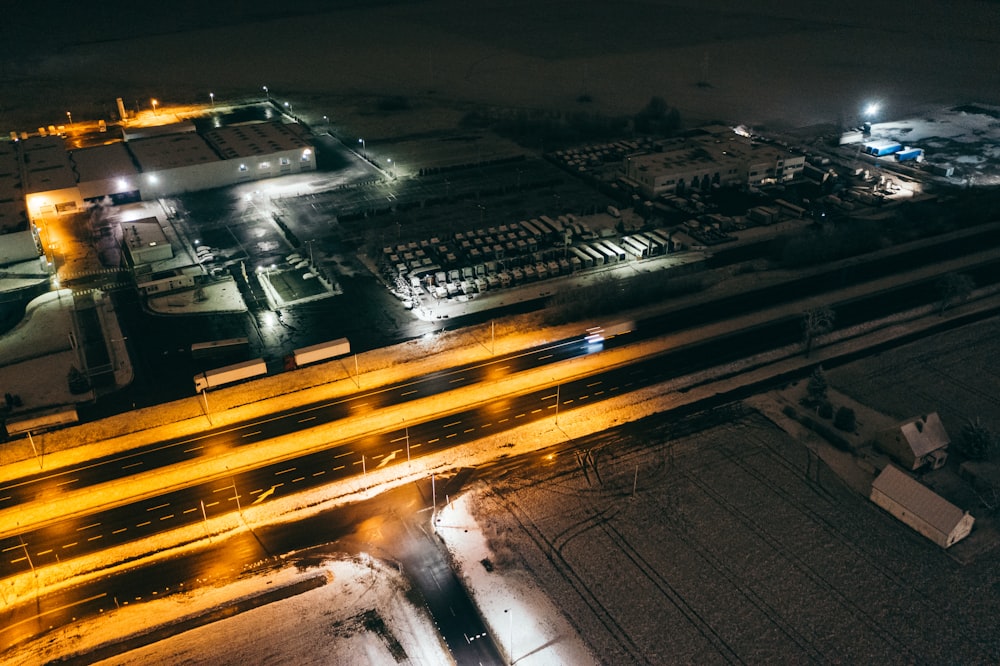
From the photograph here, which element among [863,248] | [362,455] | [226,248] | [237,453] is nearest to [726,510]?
[362,455]

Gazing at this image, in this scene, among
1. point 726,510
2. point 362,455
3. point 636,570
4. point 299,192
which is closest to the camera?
point 636,570

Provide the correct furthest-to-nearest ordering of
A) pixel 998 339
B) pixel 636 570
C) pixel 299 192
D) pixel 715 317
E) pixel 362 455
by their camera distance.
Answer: pixel 299 192
pixel 715 317
pixel 998 339
pixel 362 455
pixel 636 570

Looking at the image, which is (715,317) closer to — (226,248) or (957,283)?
(957,283)

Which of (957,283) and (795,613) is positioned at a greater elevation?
(957,283)

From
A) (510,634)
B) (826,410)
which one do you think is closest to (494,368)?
(510,634)

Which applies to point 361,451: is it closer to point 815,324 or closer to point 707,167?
point 815,324

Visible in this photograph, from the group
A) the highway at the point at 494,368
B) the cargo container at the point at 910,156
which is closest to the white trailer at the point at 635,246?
the highway at the point at 494,368
